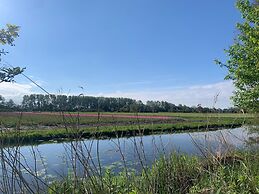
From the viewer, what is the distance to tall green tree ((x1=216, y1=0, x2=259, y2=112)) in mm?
18039

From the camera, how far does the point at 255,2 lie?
2002cm

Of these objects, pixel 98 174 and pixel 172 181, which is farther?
pixel 172 181

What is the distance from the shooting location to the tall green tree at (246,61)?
18039 mm

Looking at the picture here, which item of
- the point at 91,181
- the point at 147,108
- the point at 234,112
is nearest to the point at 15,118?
the point at 91,181

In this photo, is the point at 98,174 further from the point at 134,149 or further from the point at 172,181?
the point at 172,181

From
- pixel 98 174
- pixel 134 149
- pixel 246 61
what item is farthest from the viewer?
pixel 246 61

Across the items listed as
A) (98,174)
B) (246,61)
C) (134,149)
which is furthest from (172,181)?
(246,61)

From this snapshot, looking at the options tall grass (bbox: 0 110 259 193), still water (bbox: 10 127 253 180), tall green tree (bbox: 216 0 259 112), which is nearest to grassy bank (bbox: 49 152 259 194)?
tall grass (bbox: 0 110 259 193)

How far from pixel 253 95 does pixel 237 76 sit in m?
1.93

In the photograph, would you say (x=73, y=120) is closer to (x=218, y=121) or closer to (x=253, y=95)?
(x=218, y=121)

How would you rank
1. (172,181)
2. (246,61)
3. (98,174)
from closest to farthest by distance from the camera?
(98,174) → (172,181) → (246,61)

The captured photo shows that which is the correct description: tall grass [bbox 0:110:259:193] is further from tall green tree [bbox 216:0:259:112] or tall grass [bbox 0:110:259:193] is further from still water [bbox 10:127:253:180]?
tall green tree [bbox 216:0:259:112]

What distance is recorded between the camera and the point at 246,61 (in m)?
→ 19.4

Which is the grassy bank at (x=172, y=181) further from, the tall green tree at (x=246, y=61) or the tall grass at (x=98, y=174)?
the tall green tree at (x=246, y=61)
